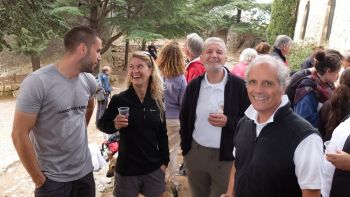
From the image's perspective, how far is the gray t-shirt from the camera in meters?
2.41

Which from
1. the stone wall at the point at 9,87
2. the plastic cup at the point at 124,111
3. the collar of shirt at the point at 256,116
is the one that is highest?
the collar of shirt at the point at 256,116

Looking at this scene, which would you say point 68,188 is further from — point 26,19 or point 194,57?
point 26,19

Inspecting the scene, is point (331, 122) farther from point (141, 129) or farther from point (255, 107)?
point (141, 129)

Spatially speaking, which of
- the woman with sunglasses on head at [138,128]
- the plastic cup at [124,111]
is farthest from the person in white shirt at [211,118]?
the plastic cup at [124,111]

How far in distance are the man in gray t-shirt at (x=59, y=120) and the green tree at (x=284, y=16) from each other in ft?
56.4

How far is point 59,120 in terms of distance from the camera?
2.58 meters

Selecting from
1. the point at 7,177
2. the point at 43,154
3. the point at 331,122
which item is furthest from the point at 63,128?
the point at 7,177

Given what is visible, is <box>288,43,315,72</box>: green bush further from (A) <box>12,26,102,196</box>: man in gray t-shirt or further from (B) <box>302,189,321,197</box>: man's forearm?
(B) <box>302,189,321,197</box>: man's forearm

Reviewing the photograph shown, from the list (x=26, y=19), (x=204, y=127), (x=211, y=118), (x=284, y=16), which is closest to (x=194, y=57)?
(x=204, y=127)

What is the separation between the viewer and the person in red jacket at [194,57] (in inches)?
173

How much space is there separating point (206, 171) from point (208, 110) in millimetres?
629

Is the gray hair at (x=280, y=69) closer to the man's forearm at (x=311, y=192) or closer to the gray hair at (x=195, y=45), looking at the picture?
the man's forearm at (x=311, y=192)

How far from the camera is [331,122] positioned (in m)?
3.08

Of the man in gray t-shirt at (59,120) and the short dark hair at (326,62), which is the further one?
the short dark hair at (326,62)
